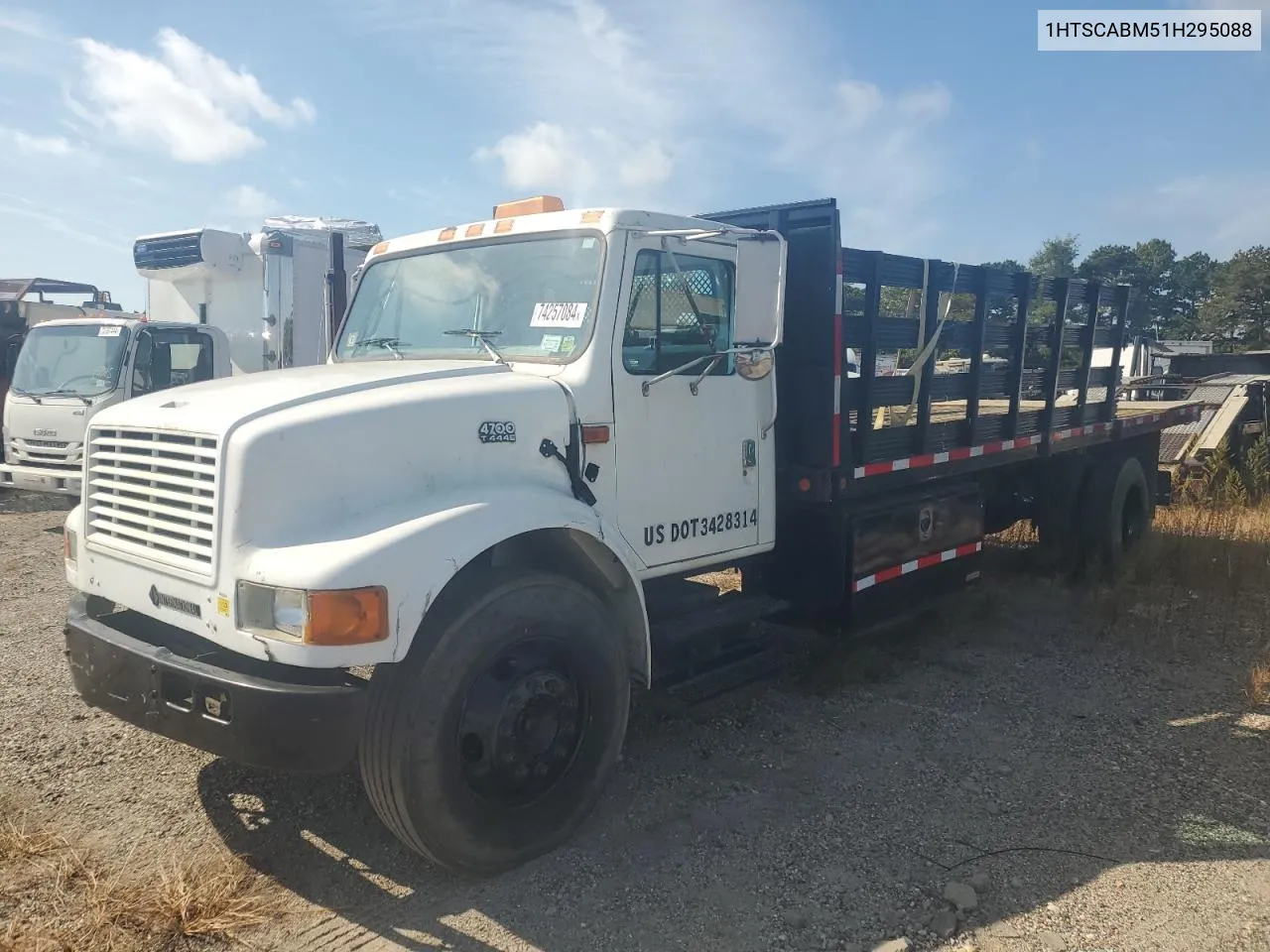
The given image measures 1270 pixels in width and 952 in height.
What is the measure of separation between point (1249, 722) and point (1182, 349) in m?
26.2

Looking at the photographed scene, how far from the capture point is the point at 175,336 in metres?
10.0

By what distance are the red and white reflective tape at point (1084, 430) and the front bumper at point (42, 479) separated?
8.62 m

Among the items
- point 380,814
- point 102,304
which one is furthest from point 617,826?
point 102,304

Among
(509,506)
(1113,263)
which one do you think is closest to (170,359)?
(509,506)

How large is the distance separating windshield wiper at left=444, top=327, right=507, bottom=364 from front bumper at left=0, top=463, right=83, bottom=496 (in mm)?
6815

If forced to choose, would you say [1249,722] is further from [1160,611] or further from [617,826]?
[617,826]

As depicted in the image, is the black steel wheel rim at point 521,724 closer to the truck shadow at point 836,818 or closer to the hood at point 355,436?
the truck shadow at point 836,818

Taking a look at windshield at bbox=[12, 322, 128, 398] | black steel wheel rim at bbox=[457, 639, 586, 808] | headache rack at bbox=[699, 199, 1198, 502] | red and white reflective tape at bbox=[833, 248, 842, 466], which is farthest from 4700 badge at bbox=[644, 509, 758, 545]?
windshield at bbox=[12, 322, 128, 398]

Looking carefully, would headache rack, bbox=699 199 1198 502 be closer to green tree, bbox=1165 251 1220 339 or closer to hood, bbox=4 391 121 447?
hood, bbox=4 391 121 447

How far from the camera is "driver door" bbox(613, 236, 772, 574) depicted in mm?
3908

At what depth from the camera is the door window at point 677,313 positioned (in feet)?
12.9

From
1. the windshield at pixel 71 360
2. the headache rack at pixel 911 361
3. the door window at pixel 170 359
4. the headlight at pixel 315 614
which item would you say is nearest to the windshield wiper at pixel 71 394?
the windshield at pixel 71 360

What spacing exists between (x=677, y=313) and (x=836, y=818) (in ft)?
7.08

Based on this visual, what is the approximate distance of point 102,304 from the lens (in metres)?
15.6
